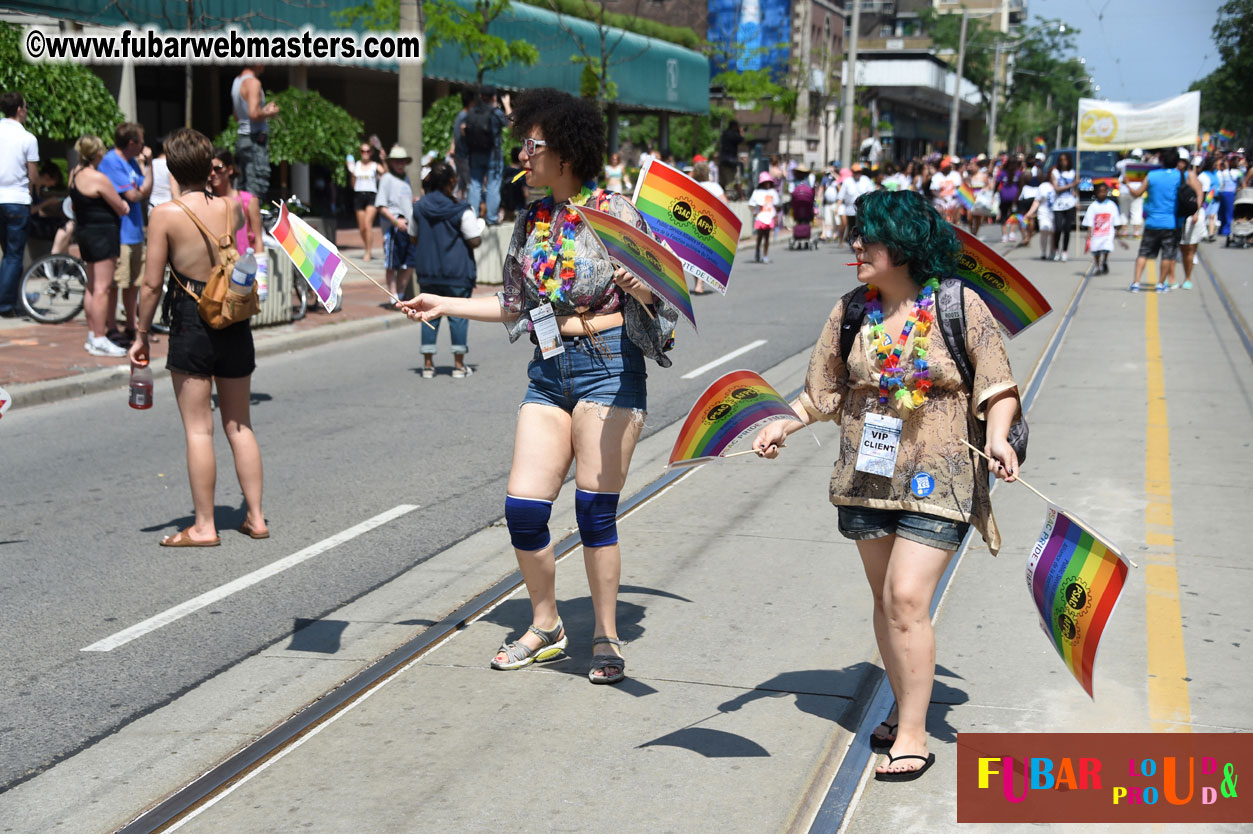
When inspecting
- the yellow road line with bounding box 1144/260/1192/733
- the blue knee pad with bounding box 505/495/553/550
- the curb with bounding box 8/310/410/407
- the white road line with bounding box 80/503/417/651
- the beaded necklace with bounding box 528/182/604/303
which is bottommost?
the white road line with bounding box 80/503/417/651

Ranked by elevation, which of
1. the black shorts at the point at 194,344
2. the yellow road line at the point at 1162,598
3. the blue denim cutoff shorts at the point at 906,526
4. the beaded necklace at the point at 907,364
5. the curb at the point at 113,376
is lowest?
the yellow road line at the point at 1162,598

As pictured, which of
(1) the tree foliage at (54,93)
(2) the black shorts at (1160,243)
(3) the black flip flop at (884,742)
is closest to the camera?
(3) the black flip flop at (884,742)

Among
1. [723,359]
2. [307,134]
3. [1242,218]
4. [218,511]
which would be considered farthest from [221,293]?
[1242,218]

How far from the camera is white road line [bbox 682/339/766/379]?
11484 millimetres

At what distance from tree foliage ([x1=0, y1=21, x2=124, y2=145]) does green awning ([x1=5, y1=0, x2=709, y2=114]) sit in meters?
1.31

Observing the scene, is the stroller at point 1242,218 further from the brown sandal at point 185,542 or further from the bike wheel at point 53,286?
the brown sandal at point 185,542

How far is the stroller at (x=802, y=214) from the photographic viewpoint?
2608cm

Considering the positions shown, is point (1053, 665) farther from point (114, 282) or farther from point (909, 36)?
point (909, 36)

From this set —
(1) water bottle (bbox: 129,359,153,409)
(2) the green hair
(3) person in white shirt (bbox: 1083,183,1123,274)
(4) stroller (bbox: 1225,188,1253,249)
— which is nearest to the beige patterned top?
(2) the green hair

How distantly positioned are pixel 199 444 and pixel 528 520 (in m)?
2.41

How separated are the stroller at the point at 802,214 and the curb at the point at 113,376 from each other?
541 inches

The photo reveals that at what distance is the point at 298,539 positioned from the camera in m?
6.49

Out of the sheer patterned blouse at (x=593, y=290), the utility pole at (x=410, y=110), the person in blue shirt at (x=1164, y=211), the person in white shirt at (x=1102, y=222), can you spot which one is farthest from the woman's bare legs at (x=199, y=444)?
the person in white shirt at (x=1102, y=222)

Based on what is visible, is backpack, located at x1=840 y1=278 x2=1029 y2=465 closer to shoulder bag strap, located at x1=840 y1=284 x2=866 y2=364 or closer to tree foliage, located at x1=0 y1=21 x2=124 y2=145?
shoulder bag strap, located at x1=840 y1=284 x2=866 y2=364
